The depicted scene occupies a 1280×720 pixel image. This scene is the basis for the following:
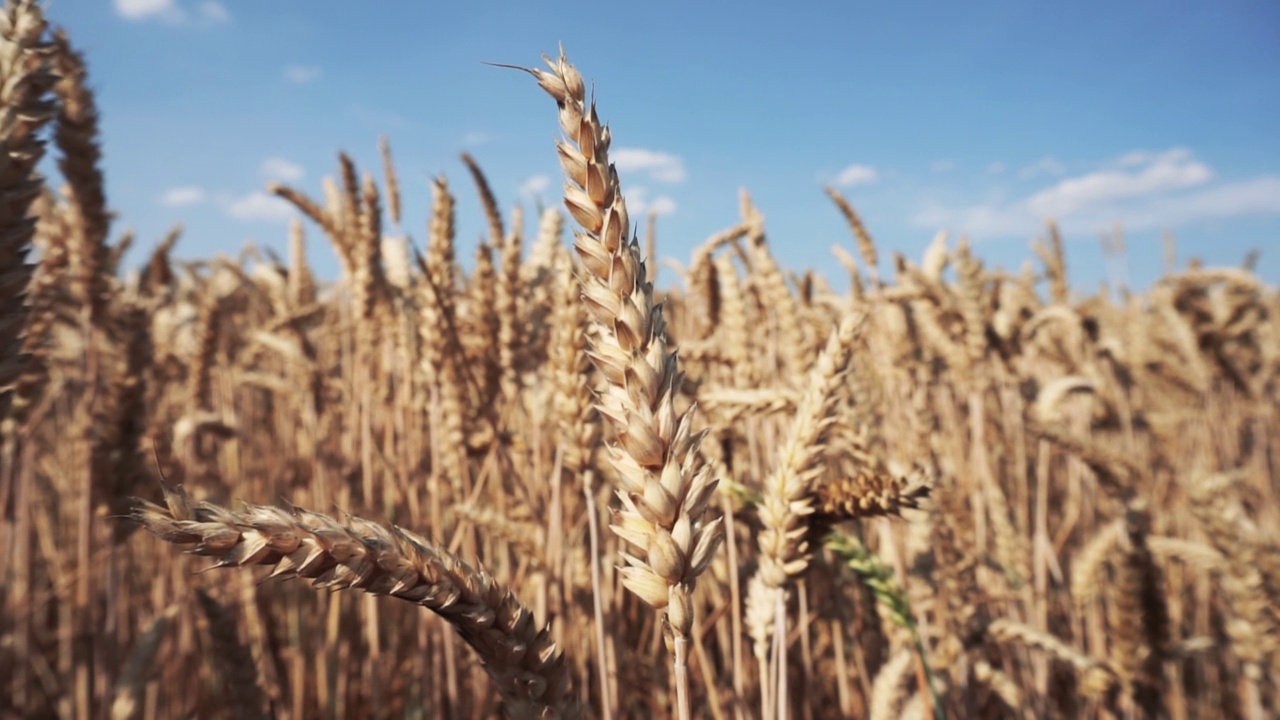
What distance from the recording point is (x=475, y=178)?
6.55 feet

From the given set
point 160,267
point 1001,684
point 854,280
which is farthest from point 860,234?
point 160,267

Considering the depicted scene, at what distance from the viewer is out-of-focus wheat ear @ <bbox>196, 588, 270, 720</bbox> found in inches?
44.5

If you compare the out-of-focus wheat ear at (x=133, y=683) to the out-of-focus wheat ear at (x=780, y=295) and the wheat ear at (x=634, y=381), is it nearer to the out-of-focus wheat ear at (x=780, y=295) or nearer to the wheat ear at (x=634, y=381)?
the wheat ear at (x=634, y=381)

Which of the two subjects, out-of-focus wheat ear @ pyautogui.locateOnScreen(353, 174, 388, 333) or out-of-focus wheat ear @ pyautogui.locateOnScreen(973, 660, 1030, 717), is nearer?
out-of-focus wheat ear @ pyautogui.locateOnScreen(973, 660, 1030, 717)

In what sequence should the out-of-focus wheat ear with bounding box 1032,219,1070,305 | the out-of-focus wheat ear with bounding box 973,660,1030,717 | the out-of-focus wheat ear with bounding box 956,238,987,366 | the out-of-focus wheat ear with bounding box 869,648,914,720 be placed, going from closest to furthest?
the out-of-focus wheat ear with bounding box 869,648,914,720 → the out-of-focus wheat ear with bounding box 973,660,1030,717 → the out-of-focus wheat ear with bounding box 956,238,987,366 → the out-of-focus wheat ear with bounding box 1032,219,1070,305

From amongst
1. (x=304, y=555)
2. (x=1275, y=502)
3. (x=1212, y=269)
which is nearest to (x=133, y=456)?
(x=304, y=555)

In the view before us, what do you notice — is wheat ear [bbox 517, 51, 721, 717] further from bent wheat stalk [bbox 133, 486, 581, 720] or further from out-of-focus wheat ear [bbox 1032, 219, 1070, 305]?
out-of-focus wheat ear [bbox 1032, 219, 1070, 305]

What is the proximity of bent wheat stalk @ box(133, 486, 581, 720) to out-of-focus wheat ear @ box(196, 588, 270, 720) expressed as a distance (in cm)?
76

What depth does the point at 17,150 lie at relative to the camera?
2.36 feet

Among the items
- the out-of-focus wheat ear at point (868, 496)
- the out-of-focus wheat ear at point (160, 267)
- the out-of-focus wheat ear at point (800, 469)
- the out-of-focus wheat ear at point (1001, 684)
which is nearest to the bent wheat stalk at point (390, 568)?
the out-of-focus wheat ear at point (800, 469)

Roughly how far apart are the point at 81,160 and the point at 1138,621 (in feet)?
8.65

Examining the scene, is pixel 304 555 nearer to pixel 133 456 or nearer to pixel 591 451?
pixel 591 451

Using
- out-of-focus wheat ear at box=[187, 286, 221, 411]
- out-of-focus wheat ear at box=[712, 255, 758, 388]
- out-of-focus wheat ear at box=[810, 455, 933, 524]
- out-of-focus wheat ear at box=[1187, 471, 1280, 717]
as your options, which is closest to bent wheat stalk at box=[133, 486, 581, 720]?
out-of-focus wheat ear at box=[810, 455, 933, 524]

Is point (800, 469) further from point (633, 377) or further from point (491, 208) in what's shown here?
point (491, 208)
